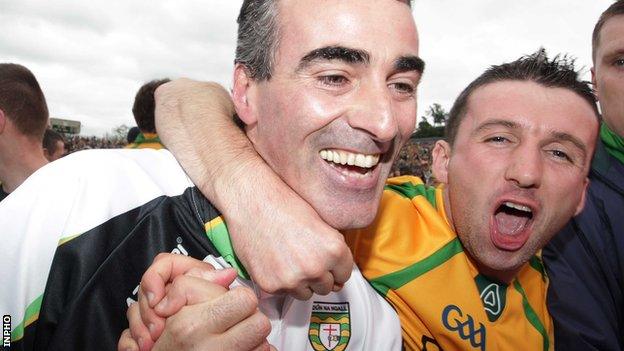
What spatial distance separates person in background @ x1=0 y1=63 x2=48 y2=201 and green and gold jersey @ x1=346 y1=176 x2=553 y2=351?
306cm

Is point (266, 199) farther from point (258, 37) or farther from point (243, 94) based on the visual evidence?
point (258, 37)

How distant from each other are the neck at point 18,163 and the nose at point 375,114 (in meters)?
3.17

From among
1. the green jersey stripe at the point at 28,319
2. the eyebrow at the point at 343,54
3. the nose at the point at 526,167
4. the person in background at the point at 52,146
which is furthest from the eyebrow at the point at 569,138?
the person in background at the point at 52,146

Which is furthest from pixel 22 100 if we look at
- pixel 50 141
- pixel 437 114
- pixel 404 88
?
pixel 437 114

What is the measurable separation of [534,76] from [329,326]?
5.34ft

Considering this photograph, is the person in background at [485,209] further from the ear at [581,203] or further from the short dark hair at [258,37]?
the short dark hair at [258,37]

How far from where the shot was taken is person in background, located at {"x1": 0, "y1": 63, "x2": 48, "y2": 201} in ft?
11.7

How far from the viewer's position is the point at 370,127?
5.16 feet

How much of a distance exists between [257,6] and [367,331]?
4.56ft

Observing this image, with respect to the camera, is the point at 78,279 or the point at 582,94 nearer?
the point at 78,279

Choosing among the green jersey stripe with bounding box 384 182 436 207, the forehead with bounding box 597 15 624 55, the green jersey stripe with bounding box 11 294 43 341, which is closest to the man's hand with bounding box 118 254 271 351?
the green jersey stripe with bounding box 11 294 43 341

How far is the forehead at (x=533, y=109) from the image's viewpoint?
212cm

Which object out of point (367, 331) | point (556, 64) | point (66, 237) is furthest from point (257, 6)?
point (556, 64)

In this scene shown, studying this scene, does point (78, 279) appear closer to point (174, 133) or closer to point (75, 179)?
point (75, 179)
